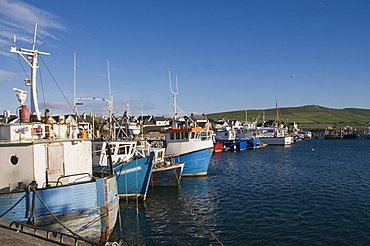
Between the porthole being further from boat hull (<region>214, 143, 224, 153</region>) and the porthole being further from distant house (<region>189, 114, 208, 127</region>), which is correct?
boat hull (<region>214, 143, 224, 153</region>)

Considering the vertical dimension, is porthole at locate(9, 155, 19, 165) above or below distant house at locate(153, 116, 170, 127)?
below

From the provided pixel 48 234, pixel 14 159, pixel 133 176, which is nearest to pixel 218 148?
pixel 133 176

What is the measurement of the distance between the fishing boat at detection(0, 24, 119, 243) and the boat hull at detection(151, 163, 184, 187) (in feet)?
45.1

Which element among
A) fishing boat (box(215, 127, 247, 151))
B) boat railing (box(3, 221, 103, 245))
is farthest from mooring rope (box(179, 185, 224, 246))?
fishing boat (box(215, 127, 247, 151))

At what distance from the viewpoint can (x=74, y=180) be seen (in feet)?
51.4

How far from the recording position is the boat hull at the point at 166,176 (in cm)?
2984

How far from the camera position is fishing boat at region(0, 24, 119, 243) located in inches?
521

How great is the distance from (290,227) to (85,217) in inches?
439

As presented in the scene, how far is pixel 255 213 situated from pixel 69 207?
496 inches

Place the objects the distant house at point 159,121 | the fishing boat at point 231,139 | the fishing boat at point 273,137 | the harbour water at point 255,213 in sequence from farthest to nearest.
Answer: the distant house at point 159,121 → the fishing boat at point 273,137 → the fishing boat at point 231,139 → the harbour water at point 255,213

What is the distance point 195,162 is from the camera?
36.2 meters

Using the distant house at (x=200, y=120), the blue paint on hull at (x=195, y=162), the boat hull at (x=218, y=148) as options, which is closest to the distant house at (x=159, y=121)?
the distant house at (x=200, y=120)

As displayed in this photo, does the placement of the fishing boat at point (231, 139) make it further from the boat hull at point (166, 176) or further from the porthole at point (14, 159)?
the porthole at point (14, 159)

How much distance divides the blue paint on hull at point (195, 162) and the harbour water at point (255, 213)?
1136 millimetres
